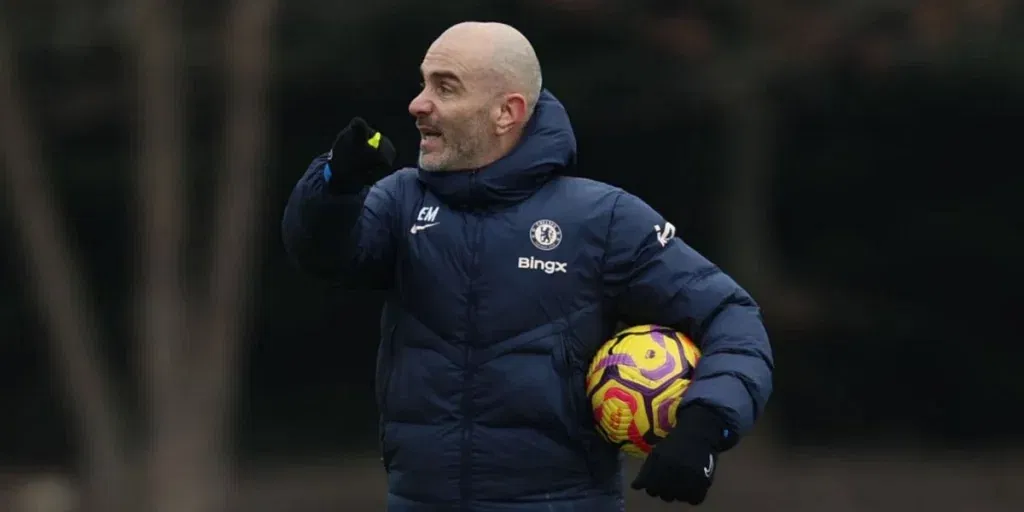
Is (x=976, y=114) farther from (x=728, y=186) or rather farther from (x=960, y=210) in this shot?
(x=728, y=186)

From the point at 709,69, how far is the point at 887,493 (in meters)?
3.11

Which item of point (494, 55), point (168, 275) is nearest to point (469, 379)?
point (494, 55)

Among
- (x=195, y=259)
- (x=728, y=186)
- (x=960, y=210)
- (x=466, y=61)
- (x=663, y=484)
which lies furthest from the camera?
(x=960, y=210)

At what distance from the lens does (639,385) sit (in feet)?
14.8

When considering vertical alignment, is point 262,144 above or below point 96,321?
above

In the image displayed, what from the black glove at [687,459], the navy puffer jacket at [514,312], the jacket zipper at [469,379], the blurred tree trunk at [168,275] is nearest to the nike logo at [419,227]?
the navy puffer jacket at [514,312]

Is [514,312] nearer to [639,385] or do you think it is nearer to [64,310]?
[639,385]

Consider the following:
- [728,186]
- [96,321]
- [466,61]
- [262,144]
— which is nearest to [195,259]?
[262,144]

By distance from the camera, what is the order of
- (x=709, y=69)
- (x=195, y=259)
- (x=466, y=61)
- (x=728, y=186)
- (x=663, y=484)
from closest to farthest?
(x=663, y=484), (x=466, y=61), (x=195, y=259), (x=709, y=69), (x=728, y=186)

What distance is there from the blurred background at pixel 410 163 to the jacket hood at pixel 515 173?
644 centimetres

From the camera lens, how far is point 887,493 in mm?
13625

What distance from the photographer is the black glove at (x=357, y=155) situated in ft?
14.2

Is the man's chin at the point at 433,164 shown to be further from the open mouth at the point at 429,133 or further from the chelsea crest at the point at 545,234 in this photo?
the chelsea crest at the point at 545,234

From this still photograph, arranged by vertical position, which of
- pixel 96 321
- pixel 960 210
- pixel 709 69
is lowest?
pixel 96 321
